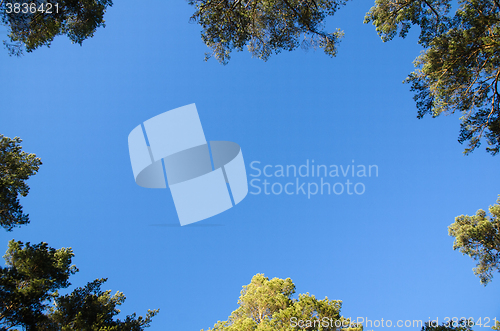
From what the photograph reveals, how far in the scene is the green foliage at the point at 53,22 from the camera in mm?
6855

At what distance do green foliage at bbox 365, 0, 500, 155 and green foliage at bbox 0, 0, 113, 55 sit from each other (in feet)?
38.8

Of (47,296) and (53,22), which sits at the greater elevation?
(53,22)

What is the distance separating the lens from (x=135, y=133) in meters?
12.8

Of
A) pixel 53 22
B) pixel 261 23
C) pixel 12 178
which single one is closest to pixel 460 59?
pixel 261 23

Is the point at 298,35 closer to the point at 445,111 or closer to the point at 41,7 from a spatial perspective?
the point at 445,111

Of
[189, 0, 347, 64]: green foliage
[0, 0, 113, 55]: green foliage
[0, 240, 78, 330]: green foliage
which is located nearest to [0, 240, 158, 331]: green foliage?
[0, 240, 78, 330]: green foliage

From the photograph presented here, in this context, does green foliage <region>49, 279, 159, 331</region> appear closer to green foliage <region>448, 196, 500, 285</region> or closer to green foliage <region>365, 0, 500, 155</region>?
green foliage <region>365, 0, 500, 155</region>

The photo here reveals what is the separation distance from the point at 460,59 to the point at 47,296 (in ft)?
59.6

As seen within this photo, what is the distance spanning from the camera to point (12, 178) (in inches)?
325

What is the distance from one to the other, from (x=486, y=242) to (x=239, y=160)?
624 inches

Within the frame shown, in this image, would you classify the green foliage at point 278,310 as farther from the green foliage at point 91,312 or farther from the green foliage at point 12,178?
the green foliage at point 12,178

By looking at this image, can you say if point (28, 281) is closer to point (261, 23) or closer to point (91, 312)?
point (91, 312)

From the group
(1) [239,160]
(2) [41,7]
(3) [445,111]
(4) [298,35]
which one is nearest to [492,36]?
(3) [445,111]

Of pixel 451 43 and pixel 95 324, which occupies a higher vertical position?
pixel 451 43
